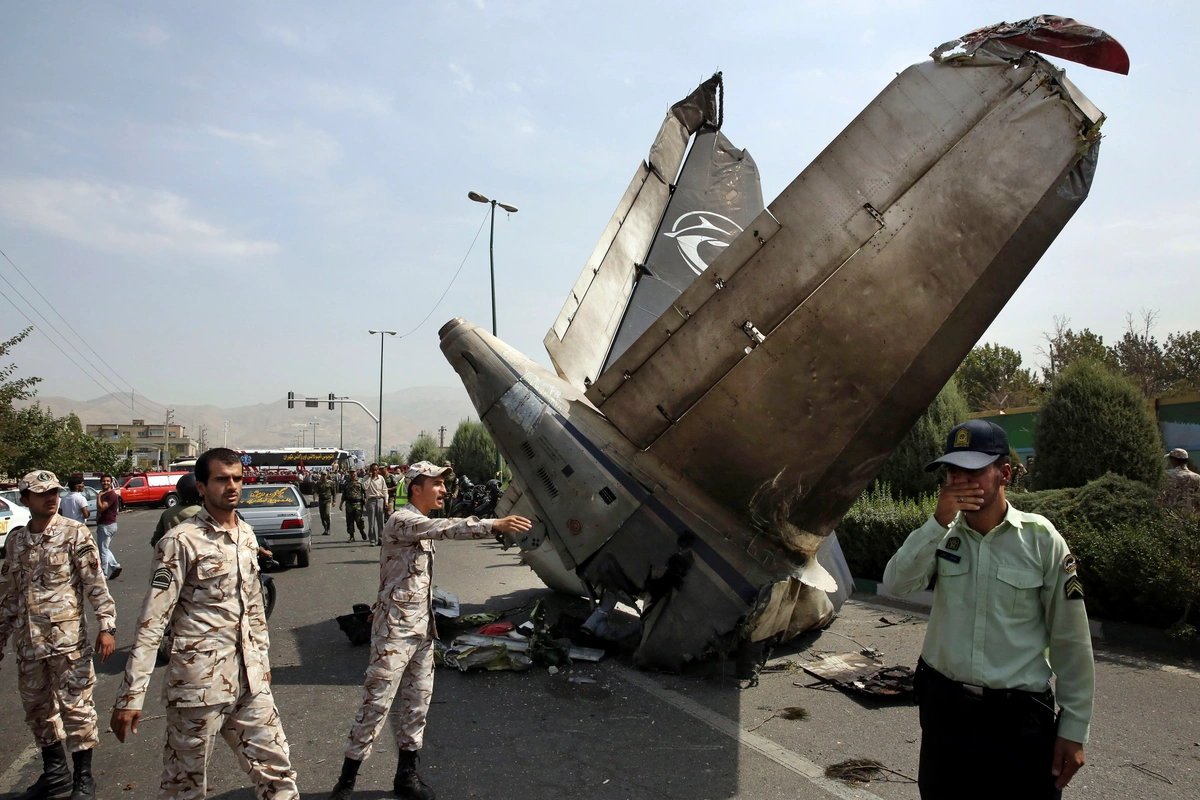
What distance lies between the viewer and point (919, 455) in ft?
43.2

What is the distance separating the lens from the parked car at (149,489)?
34.4m

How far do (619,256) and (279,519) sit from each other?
8022mm

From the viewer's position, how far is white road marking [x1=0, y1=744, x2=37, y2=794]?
4.25 m

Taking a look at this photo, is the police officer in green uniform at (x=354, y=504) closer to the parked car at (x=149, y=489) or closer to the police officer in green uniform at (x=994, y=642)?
the police officer in green uniform at (x=994, y=642)

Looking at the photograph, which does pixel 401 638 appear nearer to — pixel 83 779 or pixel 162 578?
pixel 162 578

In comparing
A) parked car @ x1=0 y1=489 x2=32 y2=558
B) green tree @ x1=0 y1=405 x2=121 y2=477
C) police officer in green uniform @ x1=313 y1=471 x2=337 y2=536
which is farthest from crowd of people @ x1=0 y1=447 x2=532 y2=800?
green tree @ x1=0 y1=405 x2=121 y2=477

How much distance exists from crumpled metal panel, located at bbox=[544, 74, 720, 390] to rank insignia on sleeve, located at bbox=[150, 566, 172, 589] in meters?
5.81

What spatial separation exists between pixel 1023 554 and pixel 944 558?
0.25 meters

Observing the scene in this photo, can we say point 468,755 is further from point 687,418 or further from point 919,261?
point 919,261

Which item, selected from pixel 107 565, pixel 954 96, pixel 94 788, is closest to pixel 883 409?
pixel 954 96

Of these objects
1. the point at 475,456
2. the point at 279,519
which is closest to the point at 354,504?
the point at 279,519

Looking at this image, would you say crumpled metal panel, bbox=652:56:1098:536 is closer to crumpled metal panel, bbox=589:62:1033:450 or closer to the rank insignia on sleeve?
crumpled metal panel, bbox=589:62:1033:450

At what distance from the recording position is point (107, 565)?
1147cm

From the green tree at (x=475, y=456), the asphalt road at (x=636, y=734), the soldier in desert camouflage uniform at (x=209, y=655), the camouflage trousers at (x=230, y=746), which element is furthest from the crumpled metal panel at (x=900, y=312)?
the green tree at (x=475, y=456)
